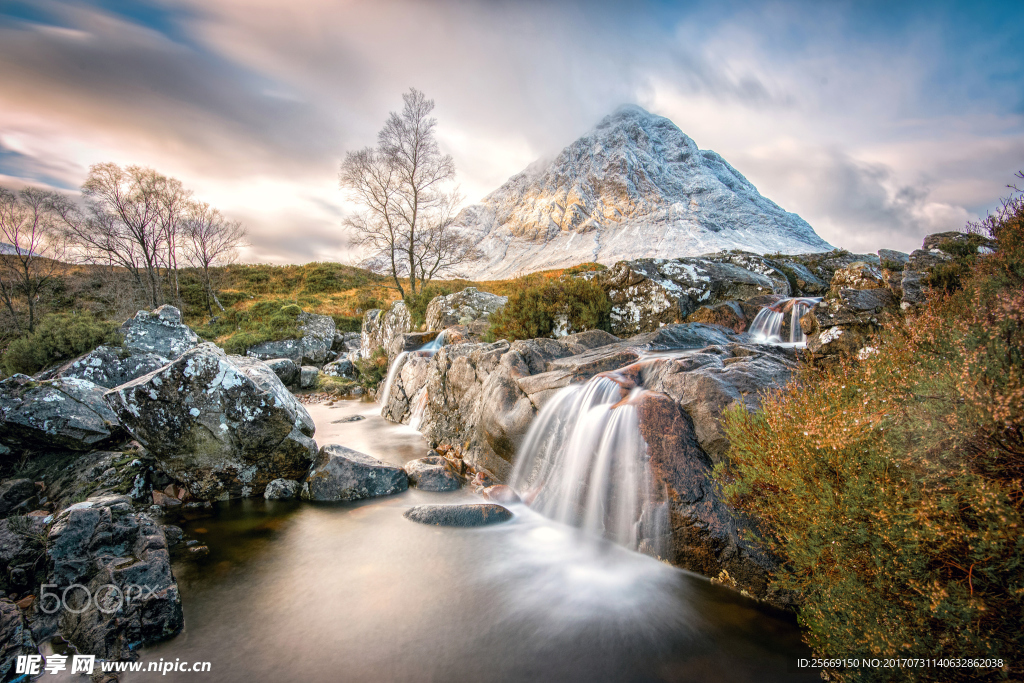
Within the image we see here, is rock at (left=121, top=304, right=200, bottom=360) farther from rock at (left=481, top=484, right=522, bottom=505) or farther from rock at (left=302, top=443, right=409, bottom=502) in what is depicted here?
rock at (left=481, top=484, right=522, bottom=505)

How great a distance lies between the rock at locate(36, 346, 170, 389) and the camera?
954 centimetres

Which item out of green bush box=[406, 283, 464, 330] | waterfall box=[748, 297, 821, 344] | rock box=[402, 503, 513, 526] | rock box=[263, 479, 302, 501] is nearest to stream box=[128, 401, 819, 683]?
rock box=[402, 503, 513, 526]

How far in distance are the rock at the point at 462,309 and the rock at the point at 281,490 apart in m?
8.48

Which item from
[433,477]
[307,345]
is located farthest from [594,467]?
[307,345]

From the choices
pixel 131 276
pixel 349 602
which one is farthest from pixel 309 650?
pixel 131 276

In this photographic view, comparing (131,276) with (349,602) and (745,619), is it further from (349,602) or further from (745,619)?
(745,619)

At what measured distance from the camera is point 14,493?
18.5 feet

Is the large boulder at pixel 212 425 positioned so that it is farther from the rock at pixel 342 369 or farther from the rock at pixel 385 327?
the rock at pixel 342 369

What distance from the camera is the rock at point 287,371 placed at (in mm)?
17992

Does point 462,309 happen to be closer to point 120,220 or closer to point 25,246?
point 25,246

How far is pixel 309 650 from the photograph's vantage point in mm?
3740

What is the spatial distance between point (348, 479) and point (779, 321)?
34.6 ft

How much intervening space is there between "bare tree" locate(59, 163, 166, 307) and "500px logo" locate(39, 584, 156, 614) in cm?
3106

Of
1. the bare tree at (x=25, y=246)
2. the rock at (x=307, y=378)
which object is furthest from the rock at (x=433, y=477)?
the bare tree at (x=25, y=246)
